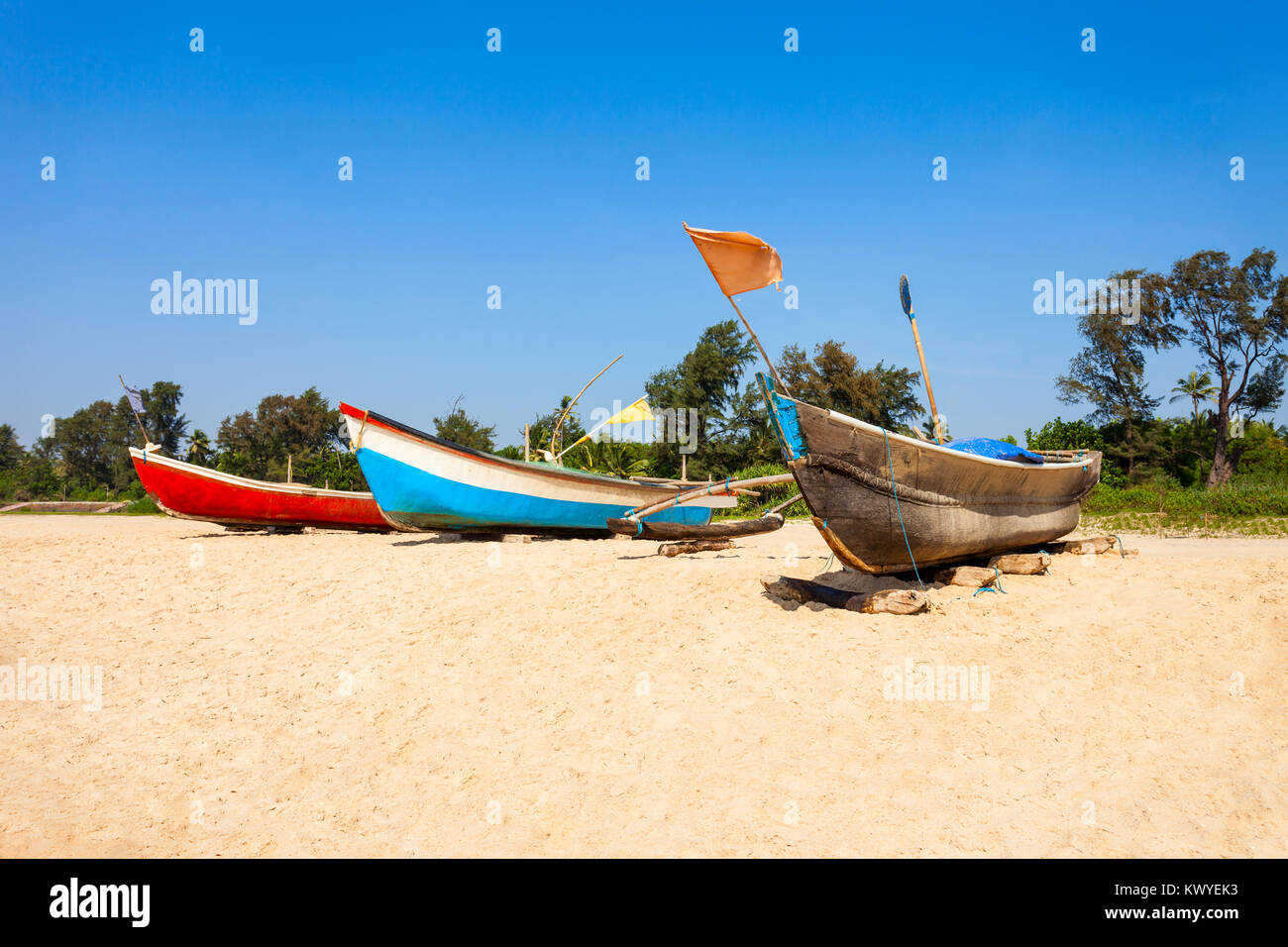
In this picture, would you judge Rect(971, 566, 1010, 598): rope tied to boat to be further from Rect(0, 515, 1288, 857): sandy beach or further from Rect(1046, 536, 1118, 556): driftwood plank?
Rect(1046, 536, 1118, 556): driftwood plank

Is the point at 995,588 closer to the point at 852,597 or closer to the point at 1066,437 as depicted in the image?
the point at 852,597

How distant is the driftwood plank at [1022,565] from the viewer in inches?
334

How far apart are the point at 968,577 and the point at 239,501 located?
14703 mm

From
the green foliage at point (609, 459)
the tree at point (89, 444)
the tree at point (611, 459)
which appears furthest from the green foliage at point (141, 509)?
the tree at point (89, 444)

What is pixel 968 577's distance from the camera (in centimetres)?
827

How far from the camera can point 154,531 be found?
16.8 m

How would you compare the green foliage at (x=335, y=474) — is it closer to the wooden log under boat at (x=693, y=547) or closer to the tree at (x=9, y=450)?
the wooden log under boat at (x=693, y=547)

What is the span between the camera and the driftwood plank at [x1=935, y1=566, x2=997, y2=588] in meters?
8.15

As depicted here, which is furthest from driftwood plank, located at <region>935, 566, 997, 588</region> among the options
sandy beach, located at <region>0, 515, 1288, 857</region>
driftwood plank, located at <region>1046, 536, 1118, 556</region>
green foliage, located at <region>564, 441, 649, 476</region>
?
green foliage, located at <region>564, 441, 649, 476</region>

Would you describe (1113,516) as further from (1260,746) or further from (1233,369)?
(1233,369)

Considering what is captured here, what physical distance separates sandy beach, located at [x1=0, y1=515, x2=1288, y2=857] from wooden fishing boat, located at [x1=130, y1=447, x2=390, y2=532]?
22.5ft

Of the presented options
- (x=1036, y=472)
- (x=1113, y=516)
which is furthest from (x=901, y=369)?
(x=1036, y=472)

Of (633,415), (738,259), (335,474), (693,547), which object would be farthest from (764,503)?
Answer: (335,474)
